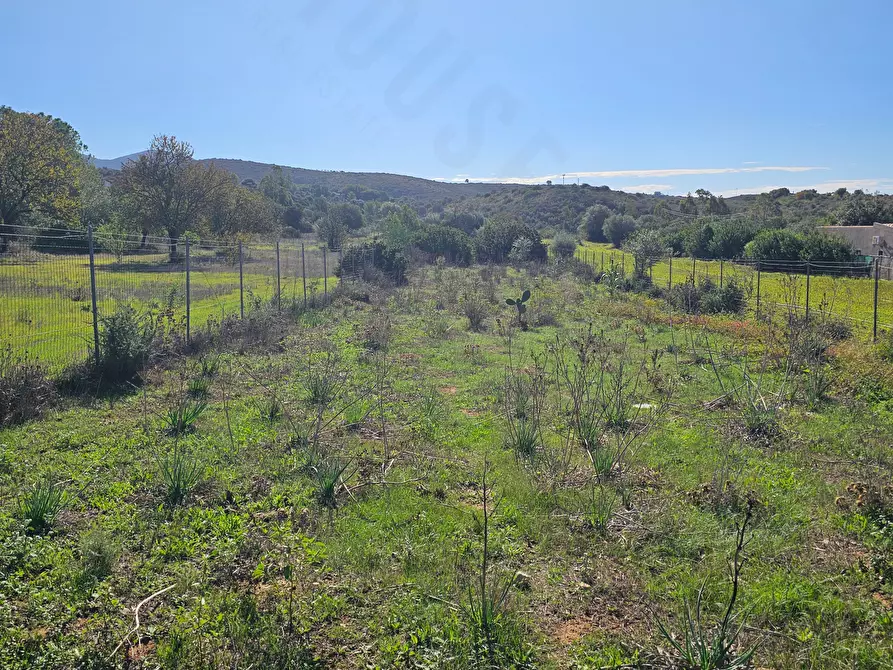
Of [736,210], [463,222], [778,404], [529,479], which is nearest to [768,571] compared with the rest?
[529,479]

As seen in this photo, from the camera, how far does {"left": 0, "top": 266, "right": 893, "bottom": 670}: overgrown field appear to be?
356 centimetres

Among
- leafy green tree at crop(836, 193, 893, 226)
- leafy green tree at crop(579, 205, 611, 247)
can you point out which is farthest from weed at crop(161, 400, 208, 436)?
leafy green tree at crop(579, 205, 611, 247)

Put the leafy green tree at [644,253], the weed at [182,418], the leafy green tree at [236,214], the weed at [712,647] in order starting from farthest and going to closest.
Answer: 1. the leafy green tree at [236,214]
2. the leafy green tree at [644,253]
3. the weed at [182,418]
4. the weed at [712,647]

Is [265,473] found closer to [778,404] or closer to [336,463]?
[336,463]

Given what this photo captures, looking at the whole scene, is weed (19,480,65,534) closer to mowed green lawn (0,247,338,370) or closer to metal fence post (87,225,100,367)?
mowed green lawn (0,247,338,370)

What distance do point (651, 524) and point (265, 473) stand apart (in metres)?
3.70

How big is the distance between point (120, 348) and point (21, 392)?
178 centimetres

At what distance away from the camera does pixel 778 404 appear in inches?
311

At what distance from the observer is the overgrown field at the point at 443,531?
3.56 metres

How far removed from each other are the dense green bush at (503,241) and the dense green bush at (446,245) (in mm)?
1080

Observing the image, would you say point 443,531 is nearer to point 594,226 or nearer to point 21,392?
point 21,392

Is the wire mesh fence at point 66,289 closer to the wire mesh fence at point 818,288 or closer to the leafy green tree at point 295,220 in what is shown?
the wire mesh fence at point 818,288

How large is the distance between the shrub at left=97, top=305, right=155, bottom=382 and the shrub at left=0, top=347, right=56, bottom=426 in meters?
1.16

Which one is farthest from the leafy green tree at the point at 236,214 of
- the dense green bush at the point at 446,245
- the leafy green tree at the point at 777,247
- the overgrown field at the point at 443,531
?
the overgrown field at the point at 443,531
